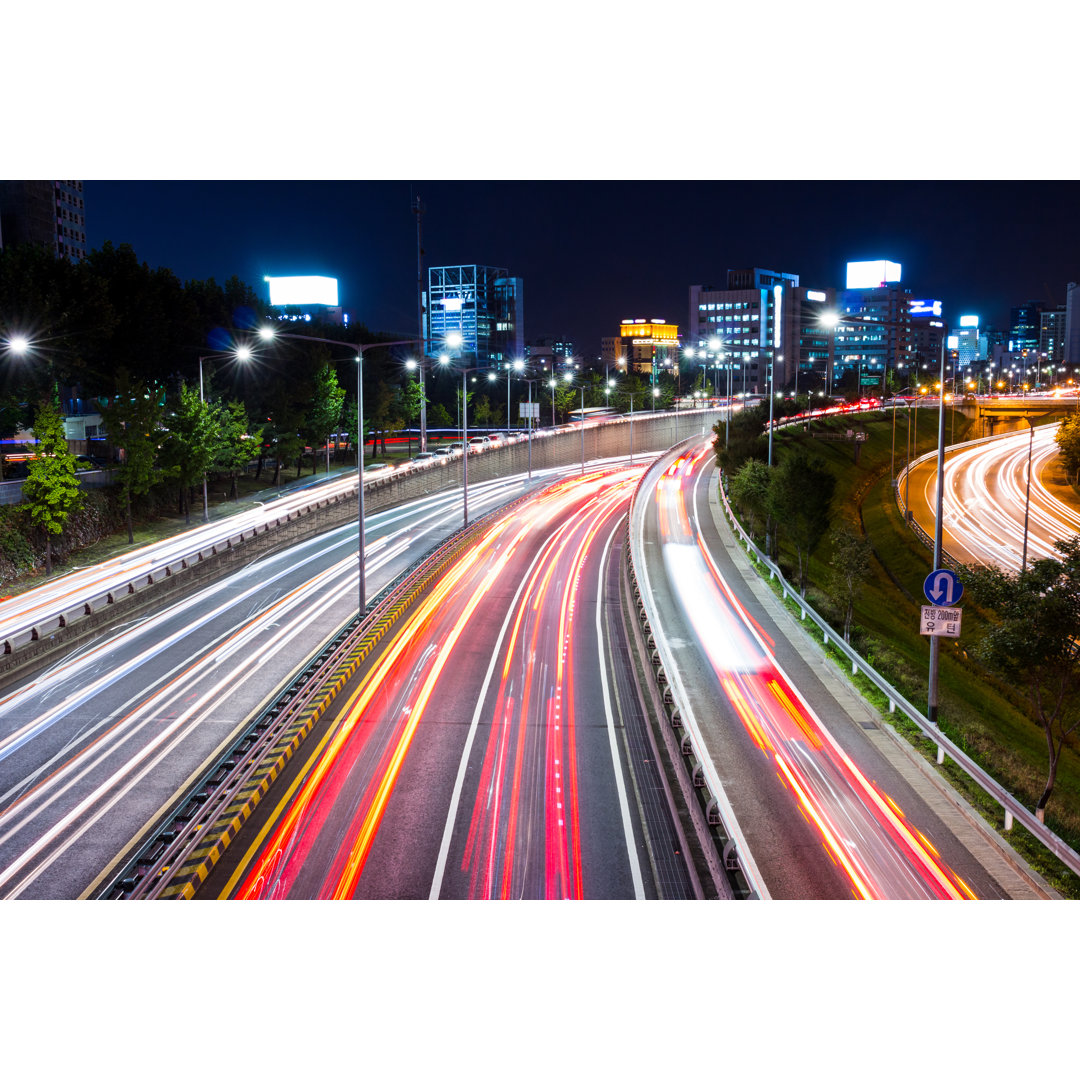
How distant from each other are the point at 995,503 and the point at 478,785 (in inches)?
2183

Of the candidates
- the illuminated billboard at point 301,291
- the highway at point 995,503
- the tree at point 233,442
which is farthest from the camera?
the illuminated billboard at point 301,291

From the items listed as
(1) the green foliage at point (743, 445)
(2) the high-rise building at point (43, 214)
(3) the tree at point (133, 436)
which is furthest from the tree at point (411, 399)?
(2) the high-rise building at point (43, 214)

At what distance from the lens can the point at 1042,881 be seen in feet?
46.8

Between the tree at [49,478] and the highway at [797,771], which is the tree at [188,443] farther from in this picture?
the highway at [797,771]

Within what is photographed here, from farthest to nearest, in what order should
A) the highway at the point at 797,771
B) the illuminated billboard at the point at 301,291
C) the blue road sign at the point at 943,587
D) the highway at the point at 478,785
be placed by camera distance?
1. the illuminated billboard at the point at 301,291
2. the blue road sign at the point at 943,587
3. the highway at the point at 478,785
4. the highway at the point at 797,771

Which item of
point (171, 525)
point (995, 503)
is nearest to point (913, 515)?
point (995, 503)

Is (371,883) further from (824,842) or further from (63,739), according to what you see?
(63,739)

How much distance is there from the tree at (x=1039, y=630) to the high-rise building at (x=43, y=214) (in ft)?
426

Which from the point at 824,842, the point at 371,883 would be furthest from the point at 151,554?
the point at 824,842

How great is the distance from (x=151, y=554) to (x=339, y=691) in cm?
2096

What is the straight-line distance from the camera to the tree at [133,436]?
43.3m

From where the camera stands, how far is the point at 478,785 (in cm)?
1841

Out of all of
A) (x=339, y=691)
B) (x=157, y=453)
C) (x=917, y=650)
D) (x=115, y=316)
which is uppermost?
(x=115, y=316)

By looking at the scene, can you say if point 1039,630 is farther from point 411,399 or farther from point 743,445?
point 411,399
